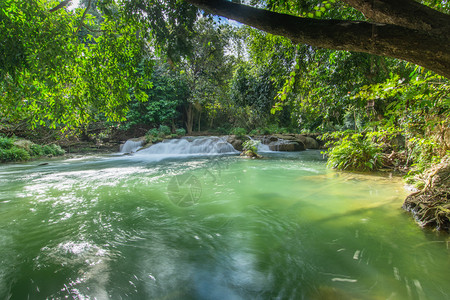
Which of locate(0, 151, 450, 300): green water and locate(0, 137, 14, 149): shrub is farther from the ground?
locate(0, 137, 14, 149): shrub

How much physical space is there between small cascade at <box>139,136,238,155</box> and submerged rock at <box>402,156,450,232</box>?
13.0 metres

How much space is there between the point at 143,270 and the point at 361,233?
2.63m

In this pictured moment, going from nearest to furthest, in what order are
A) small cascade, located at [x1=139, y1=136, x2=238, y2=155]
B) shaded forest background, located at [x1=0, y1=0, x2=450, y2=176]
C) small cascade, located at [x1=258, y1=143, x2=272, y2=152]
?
shaded forest background, located at [x1=0, y1=0, x2=450, y2=176] → small cascade, located at [x1=139, y1=136, x2=238, y2=155] → small cascade, located at [x1=258, y1=143, x2=272, y2=152]

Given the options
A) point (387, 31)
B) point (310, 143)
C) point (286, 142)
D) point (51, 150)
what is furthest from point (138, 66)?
point (310, 143)

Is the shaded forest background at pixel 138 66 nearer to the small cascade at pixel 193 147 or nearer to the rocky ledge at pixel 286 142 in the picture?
the small cascade at pixel 193 147

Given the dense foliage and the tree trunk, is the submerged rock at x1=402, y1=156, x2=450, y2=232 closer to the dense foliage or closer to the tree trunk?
the dense foliage

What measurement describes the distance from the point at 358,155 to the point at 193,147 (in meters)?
11.7

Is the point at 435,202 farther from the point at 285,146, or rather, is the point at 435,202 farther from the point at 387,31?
the point at 285,146

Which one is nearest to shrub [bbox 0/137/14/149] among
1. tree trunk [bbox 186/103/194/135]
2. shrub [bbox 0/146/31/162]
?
shrub [bbox 0/146/31/162]

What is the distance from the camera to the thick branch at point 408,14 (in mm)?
1425

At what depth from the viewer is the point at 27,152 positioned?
1144cm

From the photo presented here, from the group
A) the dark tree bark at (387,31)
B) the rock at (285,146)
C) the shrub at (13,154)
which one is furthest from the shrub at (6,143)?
the rock at (285,146)

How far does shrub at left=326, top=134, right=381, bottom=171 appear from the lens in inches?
263

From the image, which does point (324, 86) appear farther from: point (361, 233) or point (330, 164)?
point (361, 233)
